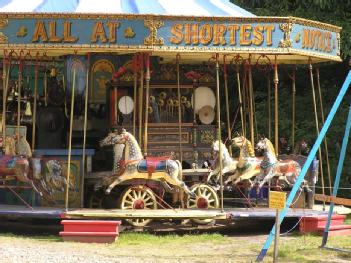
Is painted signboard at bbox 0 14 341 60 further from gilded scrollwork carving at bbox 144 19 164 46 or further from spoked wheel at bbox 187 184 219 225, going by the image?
spoked wheel at bbox 187 184 219 225

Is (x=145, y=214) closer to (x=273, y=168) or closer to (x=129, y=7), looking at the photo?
(x=273, y=168)

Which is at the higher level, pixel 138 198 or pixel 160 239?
pixel 138 198

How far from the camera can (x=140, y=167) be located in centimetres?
1545

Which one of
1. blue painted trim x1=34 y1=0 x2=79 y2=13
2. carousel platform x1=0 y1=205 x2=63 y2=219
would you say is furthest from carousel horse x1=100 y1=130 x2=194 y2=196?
blue painted trim x1=34 y1=0 x2=79 y2=13

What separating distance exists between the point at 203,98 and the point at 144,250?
16.5ft

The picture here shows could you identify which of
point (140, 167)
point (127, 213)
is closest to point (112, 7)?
point (140, 167)

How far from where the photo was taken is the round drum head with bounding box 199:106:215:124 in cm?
1772

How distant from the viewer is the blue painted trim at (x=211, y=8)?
55.4 feet

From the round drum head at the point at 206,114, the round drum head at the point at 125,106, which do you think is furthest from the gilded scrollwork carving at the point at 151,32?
the round drum head at the point at 206,114

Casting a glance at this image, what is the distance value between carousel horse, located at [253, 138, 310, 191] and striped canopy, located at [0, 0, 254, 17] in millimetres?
2620

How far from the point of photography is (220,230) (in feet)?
54.8

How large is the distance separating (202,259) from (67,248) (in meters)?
Result: 2.35

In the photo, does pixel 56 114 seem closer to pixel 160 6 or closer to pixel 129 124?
pixel 129 124

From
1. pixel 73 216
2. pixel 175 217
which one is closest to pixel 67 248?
pixel 73 216
